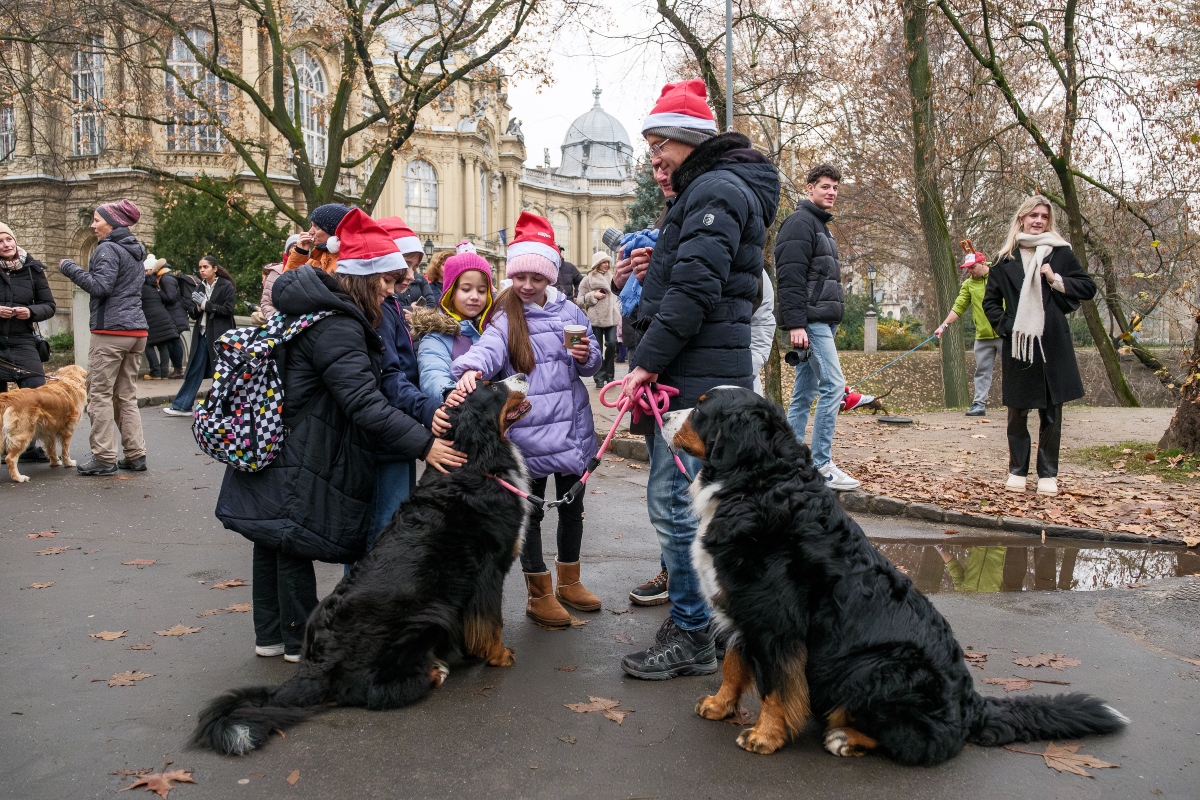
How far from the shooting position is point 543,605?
4.87 m

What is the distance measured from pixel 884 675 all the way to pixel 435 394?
2592 millimetres

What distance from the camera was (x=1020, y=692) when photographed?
3.96 meters

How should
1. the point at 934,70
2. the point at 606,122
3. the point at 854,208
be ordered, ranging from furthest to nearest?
the point at 606,122
the point at 854,208
the point at 934,70

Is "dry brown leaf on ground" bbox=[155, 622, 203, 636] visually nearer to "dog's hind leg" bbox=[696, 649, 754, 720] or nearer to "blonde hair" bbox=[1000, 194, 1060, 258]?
"dog's hind leg" bbox=[696, 649, 754, 720]

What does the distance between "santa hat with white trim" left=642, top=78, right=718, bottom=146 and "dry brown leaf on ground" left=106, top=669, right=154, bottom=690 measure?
11.3 ft

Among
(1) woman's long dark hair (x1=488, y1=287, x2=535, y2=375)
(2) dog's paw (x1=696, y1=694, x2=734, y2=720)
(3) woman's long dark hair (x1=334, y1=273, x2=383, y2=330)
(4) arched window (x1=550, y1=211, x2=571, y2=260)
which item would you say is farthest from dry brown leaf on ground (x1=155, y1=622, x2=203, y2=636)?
(4) arched window (x1=550, y1=211, x2=571, y2=260)

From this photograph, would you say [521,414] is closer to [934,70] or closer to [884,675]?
[884,675]

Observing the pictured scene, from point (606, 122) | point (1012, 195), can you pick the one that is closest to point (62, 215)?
point (1012, 195)

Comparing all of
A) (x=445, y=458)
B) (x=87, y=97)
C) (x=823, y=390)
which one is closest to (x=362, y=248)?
(x=445, y=458)

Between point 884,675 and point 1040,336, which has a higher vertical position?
point 1040,336

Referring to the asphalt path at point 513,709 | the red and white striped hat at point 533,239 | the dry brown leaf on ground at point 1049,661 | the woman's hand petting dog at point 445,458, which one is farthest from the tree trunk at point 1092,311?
the woman's hand petting dog at point 445,458

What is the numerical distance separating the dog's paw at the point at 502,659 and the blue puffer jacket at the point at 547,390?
0.91m

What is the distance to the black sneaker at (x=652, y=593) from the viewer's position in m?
5.25

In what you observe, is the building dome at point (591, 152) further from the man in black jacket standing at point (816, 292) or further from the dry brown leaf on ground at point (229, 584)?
the dry brown leaf on ground at point (229, 584)
